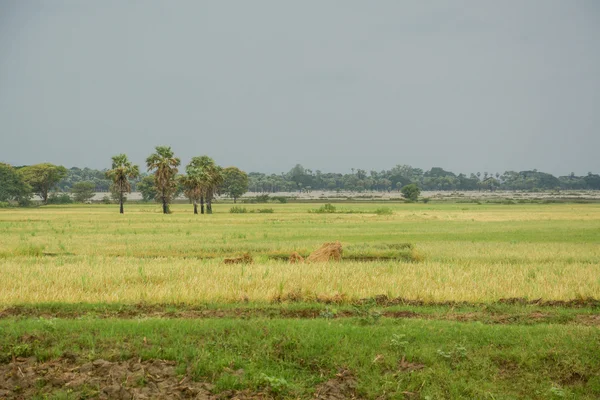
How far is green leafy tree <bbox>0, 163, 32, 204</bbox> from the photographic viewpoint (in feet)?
406

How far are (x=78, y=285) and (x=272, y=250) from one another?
16448 mm

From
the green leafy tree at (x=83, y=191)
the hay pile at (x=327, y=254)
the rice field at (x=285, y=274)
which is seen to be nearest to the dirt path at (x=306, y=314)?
the rice field at (x=285, y=274)

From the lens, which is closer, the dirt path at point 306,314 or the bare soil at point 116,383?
the bare soil at point 116,383

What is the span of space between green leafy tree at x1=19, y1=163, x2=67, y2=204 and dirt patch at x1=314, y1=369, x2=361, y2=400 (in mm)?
144052

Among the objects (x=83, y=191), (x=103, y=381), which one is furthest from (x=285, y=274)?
(x=83, y=191)

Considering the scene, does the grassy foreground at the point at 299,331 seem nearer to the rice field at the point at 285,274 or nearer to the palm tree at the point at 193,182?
the rice field at the point at 285,274

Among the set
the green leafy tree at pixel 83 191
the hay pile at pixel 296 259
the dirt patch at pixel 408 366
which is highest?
the green leafy tree at pixel 83 191

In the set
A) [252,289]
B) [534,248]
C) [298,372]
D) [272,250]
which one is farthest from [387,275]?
[534,248]

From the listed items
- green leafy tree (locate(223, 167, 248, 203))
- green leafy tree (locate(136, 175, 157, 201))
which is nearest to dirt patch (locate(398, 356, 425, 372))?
green leafy tree (locate(223, 167, 248, 203))

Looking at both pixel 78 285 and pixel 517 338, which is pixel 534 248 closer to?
pixel 517 338

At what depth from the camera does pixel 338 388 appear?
10.6m

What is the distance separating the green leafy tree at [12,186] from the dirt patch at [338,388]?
131m

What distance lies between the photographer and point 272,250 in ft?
112

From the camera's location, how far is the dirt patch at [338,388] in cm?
1041
